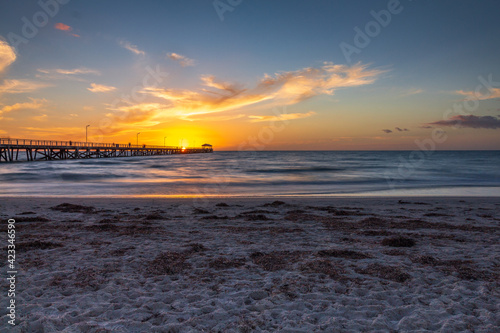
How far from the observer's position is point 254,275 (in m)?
4.95

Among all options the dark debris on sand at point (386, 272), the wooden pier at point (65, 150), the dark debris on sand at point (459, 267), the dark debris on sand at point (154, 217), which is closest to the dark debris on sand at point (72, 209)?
the dark debris on sand at point (154, 217)

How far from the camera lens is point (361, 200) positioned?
14.4 meters

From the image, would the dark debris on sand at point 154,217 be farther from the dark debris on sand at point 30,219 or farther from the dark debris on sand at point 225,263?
the dark debris on sand at point 225,263

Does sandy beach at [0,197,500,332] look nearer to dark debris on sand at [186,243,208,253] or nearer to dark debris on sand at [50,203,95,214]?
dark debris on sand at [186,243,208,253]

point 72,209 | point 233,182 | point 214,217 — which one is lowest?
point 233,182

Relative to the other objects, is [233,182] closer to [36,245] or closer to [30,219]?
[30,219]

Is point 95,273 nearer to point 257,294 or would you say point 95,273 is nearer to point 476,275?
point 257,294

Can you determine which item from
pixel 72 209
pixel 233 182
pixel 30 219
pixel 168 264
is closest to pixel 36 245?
pixel 168 264

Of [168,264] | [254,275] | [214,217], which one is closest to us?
[254,275]

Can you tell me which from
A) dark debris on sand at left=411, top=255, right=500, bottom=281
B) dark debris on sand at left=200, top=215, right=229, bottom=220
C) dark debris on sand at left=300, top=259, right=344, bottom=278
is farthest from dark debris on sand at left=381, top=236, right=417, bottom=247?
dark debris on sand at left=200, top=215, right=229, bottom=220

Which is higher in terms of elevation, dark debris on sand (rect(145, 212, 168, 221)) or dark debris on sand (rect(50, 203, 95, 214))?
dark debris on sand (rect(50, 203, 95, 214))

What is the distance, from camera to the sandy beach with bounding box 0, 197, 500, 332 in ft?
11.7

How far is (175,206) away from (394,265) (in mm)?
8992

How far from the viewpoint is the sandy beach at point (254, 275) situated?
3.56 m
